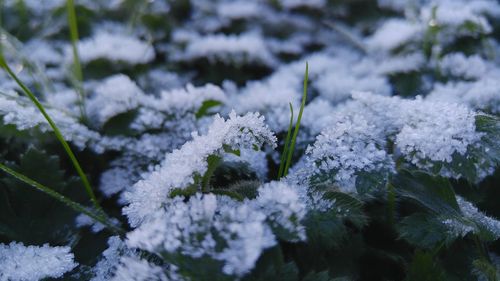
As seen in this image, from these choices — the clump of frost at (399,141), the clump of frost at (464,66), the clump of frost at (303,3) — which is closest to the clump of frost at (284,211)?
the clump of frost at (399,141)

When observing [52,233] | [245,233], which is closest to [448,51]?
[245,233]

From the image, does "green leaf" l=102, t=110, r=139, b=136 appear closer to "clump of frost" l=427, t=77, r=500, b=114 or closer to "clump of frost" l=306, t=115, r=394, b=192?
"clump of frost" l=306, t=115, r=394, b=192

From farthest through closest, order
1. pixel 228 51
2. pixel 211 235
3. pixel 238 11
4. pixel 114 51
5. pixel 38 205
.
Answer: pixel 238 11 → pixel 228 51 → pixel 114 51 → pixel 38 205 → pixel 211 235

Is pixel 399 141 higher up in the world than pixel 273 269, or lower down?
higher up

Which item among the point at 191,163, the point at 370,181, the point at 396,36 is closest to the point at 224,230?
the point at 191,163

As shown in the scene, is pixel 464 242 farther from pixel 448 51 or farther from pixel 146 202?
pixel 448 51

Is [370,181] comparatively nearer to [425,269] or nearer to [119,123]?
[425,269]

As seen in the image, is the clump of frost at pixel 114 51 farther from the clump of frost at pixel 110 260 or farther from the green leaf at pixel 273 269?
the green leaf at pixel 273 269
